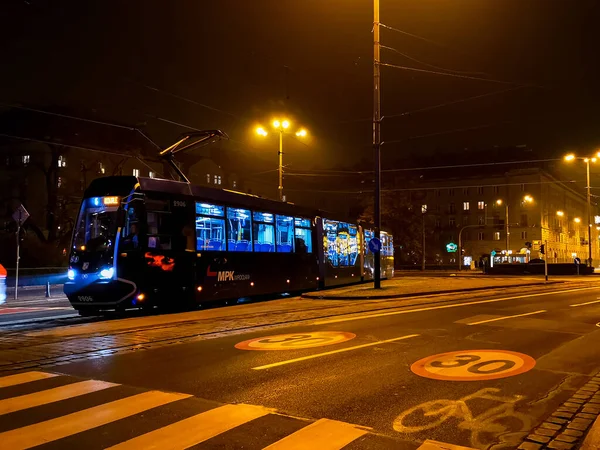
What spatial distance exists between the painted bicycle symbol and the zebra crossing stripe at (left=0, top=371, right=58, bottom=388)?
4.90 m

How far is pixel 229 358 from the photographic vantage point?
28.0ft

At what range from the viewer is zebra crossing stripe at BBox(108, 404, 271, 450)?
15.6 feet

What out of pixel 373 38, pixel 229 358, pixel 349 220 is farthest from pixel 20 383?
pixel 349 220

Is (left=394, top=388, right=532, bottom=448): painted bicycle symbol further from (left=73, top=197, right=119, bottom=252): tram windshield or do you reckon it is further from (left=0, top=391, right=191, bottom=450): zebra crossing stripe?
(left=73, top=197, right=119, bottom=252): tram windshield

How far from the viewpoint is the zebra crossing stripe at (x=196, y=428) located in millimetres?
4746

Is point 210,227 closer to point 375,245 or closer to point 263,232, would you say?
point 263,232

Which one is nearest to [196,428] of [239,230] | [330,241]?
[239,230]

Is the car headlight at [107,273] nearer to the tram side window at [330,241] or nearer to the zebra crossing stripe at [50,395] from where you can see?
the zebra crossing stripe at [50,395]

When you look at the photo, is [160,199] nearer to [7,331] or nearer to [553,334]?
[7,331]

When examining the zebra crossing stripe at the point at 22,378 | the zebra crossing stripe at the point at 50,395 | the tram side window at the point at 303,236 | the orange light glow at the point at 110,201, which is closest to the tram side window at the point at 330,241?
the tram side window at the point at 303,236

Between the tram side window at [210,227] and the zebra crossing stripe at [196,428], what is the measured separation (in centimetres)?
1101

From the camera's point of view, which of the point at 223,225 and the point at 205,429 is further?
the point at 223,225

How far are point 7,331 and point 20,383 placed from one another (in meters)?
5.81

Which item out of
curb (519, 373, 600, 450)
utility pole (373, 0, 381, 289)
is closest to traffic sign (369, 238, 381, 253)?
utility pole (373, 0, 381, 289)
